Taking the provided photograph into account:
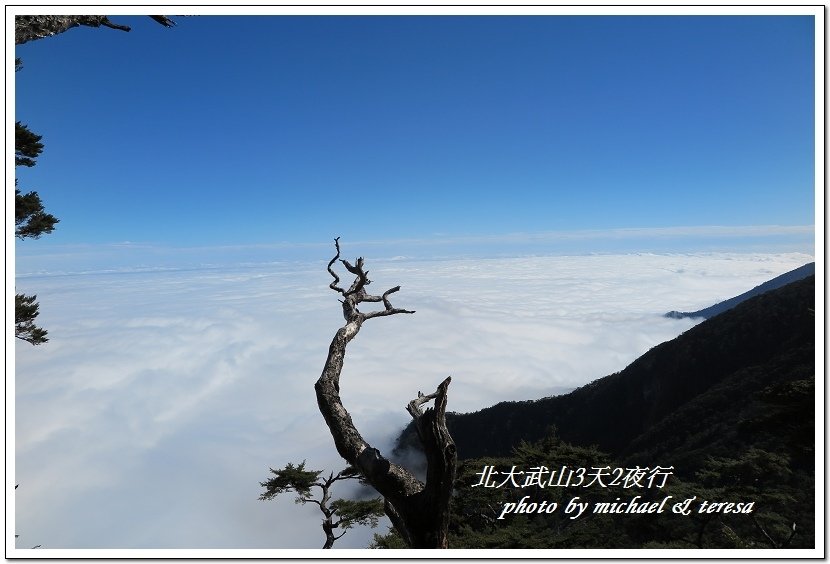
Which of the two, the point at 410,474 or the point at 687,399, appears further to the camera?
the point at 687,399

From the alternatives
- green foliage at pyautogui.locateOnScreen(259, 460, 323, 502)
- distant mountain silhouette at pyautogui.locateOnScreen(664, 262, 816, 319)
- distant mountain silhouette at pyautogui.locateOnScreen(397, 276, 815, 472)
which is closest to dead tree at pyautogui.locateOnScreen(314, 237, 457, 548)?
green foliage at pyautogui.locateOnScreen(259, 460, 323, 502)

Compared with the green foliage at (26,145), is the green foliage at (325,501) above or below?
below

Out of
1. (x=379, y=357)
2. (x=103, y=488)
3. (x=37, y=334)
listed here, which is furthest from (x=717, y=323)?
(x=103, y=488)

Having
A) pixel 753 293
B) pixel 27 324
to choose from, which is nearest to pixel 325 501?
pixel 27 324

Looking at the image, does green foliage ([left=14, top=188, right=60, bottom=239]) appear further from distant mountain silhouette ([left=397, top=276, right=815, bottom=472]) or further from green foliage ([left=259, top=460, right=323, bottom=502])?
distant mountain silhouette ([left=397, top=276, right=815, bottom=472])

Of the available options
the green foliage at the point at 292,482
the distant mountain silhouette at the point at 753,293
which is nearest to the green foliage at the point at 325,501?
the green foliage at the point at 292,482

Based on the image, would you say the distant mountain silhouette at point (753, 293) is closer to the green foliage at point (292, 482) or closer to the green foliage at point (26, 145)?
the green foliage at point (292, 482)

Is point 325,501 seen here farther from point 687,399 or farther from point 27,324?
point 687,399
